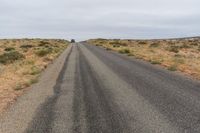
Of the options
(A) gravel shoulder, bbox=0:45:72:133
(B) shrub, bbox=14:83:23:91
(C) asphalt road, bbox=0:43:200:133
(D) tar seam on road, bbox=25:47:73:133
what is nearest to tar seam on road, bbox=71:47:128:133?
(C) asphalt road, bbox=0:43:200:133

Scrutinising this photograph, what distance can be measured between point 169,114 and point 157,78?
7.64 meters

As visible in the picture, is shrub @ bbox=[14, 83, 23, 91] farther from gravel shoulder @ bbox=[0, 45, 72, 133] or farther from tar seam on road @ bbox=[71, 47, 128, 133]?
tar seam on road @ bbox=[71, 47, 128, 133]

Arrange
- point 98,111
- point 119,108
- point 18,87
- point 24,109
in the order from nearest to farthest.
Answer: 1. point 98,111
2. point 119,108
3. point 24,109
4. point 18,87

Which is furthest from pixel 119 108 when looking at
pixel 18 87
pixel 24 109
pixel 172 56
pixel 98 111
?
pixel 172 56

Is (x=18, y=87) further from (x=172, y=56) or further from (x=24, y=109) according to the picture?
(x=172, y=56)

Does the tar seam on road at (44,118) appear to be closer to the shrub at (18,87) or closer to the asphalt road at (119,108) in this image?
the asphalt road at (119,108)

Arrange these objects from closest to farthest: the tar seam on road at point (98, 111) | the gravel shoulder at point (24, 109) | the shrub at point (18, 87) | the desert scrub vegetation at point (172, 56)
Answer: the tar seam on road at point (98, 111) < the gravel shoulder at point (24, 109) < the shrub at point (18, 87) < the desert scrub vegetation at point (172, 56)

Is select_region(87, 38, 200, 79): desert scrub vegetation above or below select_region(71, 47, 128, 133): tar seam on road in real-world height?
below

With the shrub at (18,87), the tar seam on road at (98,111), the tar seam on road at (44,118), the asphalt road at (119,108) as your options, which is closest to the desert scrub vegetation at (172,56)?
the asphalt road at (119,108)

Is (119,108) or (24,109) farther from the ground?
A: (119,108)

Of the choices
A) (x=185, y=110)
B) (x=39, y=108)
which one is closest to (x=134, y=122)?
(x=185, y=110)

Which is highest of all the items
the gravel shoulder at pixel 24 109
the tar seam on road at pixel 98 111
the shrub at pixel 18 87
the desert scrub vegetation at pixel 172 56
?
the tar seam on road at pixel 98 111

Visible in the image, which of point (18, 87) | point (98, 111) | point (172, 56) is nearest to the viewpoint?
point (98, 111)

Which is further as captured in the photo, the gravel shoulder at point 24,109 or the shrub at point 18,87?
the shrub at point 18,87
